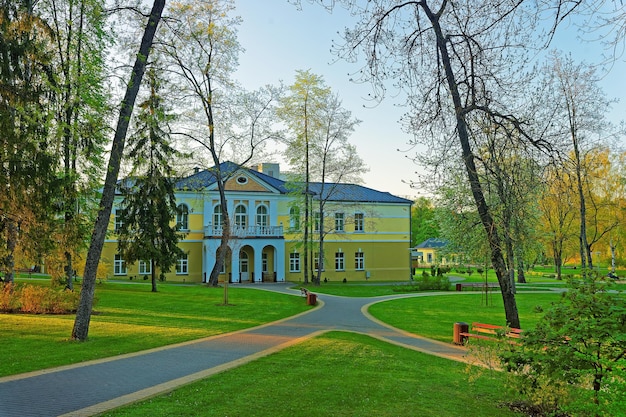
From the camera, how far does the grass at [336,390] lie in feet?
22.7

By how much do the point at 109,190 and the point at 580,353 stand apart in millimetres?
11445

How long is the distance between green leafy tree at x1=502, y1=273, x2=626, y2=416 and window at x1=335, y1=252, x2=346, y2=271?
115 ft

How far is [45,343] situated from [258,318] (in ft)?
25.9

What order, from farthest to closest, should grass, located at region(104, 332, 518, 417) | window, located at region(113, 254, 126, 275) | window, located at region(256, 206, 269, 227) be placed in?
window, located at region(256, 206, 269, 227) < window, located at region(113, 254, 126, 275) < grass, located at region(104, 332, 518, 417)

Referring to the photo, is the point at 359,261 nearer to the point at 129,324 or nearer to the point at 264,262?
the point at 264,262

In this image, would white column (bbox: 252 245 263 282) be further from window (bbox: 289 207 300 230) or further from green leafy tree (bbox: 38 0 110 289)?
green leafy tree (bbox: 38 0 110 289)

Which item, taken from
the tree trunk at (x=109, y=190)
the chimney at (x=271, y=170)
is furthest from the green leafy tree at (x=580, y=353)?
the chimney at (x=271, y=170)

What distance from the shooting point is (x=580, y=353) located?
627 centimetres

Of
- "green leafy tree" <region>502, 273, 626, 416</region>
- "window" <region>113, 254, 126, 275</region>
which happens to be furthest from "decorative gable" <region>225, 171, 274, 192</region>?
"green leafy tree" <region>502, 273, 626, 416</region>

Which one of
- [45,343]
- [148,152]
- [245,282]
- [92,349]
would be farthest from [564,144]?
[245,282]

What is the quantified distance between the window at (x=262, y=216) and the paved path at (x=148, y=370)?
23.4 meters

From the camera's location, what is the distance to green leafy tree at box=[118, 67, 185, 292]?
1054 inches

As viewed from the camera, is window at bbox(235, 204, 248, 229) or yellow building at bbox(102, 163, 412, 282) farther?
window at bbox(235, 204, 248, 229)

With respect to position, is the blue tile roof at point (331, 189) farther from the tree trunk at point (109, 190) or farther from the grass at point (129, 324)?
the tree trunk at point (109, 190)
